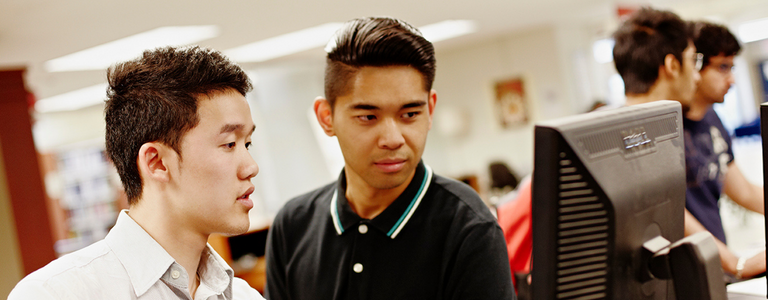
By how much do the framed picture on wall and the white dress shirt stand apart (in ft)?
26.8

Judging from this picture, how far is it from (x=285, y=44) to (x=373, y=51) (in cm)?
591

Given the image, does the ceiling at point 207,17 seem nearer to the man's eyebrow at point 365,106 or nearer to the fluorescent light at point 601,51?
the fluorescent light at point 601,51

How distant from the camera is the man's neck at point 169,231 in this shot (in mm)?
1021

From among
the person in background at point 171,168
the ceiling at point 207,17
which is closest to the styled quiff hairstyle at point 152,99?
the person in background at point 171,168

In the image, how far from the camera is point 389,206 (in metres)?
1.35

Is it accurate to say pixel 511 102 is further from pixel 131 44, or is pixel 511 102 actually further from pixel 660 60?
pixel 660 60

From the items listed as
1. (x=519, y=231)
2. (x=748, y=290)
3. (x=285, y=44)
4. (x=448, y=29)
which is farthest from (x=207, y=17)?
(x=748, y=290)

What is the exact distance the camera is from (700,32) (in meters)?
2.21

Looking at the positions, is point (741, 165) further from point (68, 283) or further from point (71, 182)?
point (71, 182)

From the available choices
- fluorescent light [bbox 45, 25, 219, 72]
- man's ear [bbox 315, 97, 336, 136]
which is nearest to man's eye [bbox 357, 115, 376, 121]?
man's ear [bbox 315, 97, 336, 136]

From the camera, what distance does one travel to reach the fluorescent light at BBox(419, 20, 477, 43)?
7.17 metres

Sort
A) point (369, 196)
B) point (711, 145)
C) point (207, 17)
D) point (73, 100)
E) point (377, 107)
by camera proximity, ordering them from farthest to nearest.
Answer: point (73, 100), point (207, 17), point (711, 145), point (369, 196), point (377, 107)

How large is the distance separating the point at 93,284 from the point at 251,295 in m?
0.40

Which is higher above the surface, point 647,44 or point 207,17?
point 207,17
